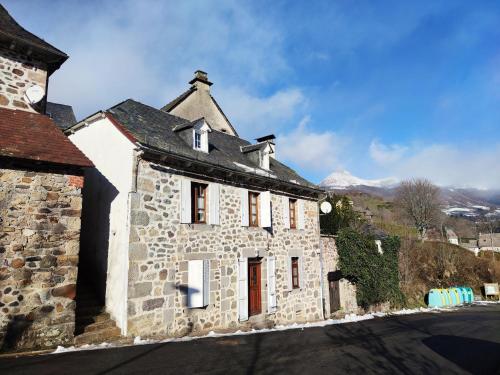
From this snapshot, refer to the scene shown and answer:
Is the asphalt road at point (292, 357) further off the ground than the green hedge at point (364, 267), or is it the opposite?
the green hedge at point (364, 267)

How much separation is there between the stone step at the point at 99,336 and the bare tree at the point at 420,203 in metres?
37.7

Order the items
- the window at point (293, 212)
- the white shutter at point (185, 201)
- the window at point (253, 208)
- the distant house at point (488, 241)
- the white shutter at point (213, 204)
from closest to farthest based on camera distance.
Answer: the white shutter at point (185, 201), the white shutter at point (213, 204), the window at point (253, 208), the window at point (293, 212), the distant house at point (488, 241)

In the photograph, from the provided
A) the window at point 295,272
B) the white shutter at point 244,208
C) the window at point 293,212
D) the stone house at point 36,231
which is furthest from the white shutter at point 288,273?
the stone house at point 36,231

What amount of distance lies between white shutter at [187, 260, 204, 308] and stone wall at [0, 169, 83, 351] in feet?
10.1

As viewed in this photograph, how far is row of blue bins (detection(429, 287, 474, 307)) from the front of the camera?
2119 cm

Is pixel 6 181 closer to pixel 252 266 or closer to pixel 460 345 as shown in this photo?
pixel 252 266

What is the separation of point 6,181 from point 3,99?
9.09ft

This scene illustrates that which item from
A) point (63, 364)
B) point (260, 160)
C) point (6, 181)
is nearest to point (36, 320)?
point (63, 364)

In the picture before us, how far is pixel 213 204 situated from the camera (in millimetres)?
10648

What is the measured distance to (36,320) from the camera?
6887 mm

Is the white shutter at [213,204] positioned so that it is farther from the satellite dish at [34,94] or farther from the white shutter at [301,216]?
the satellite dish at [34,94]

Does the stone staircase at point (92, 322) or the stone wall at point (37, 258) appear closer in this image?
the stone wall at point (37, 258)

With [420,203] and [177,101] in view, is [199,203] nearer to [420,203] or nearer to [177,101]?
[177,101]

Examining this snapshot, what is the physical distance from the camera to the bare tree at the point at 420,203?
132 ft
